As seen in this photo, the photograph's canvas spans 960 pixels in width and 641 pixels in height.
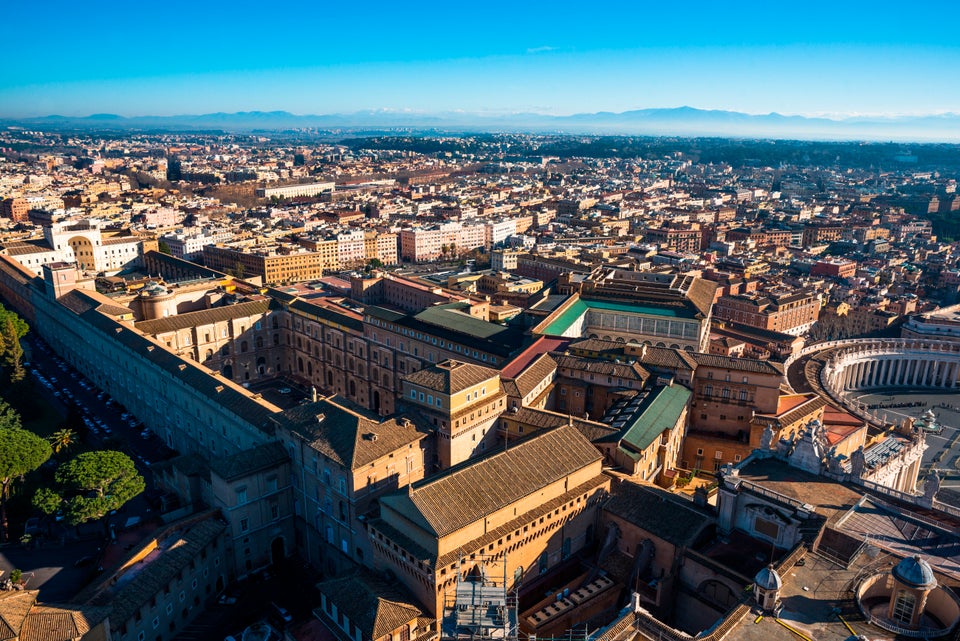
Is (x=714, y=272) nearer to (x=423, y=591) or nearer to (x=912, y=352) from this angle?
(x=912, y=352)

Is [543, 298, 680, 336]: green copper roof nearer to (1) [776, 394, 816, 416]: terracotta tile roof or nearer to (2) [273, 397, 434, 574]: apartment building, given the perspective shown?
(1) [776, 394, 816, 416]: terracotta tile roof

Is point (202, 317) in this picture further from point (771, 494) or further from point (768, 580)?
point (768, 580)

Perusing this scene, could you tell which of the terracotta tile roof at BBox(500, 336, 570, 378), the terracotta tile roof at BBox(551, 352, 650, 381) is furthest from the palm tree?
the terracotta tile roof at BBox(551, 352, 650, 381)

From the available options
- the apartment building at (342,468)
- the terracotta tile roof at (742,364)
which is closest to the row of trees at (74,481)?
the apartment building at (342,468)

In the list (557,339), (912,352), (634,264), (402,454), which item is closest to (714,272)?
(634,264)

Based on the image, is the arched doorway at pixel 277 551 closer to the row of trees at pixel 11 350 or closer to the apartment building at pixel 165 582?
the apartment building at pixel 165 582

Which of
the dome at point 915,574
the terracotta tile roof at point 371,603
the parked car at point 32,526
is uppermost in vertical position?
the dome at point 915,574
